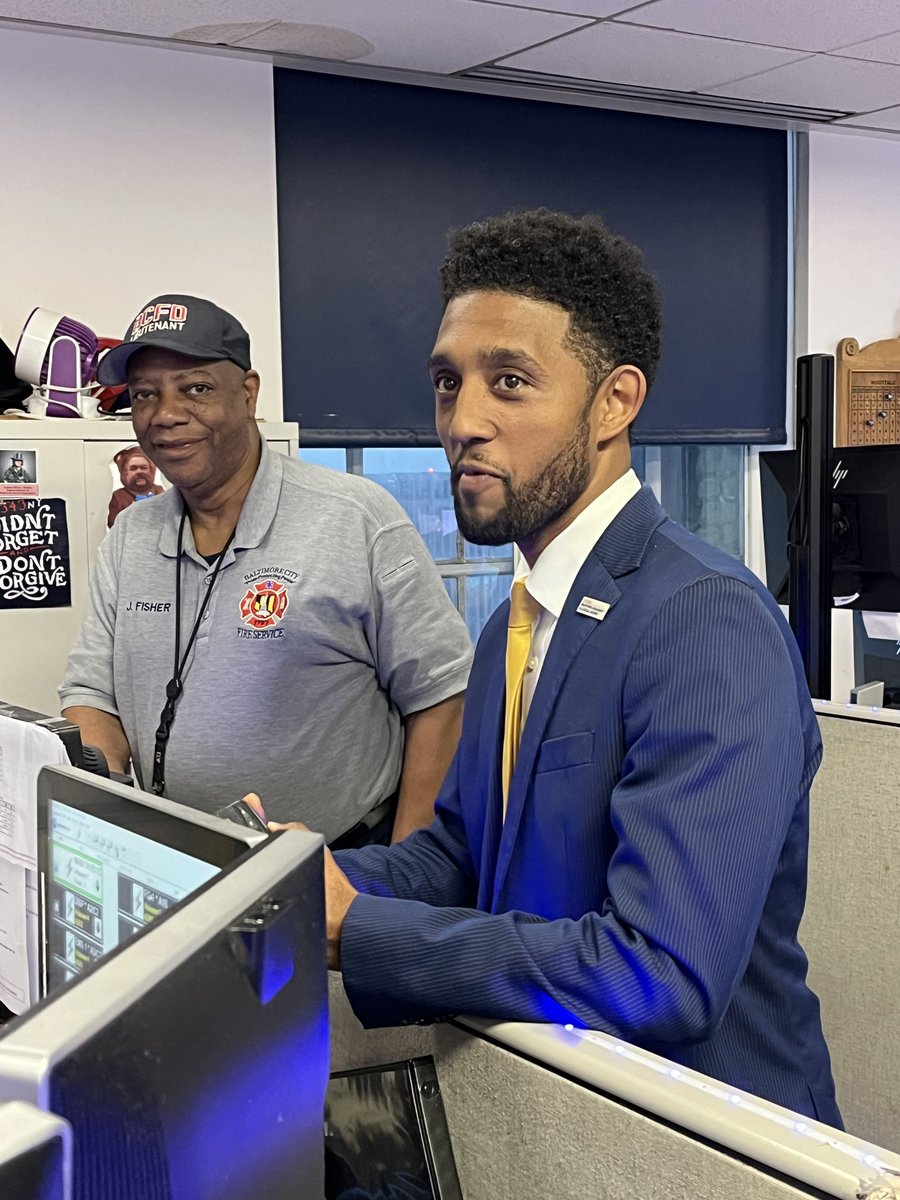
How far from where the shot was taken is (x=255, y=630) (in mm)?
1966

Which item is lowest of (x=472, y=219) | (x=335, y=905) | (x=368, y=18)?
(x=335, y=905)

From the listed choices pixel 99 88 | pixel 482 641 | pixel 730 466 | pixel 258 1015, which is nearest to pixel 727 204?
pixel 730 466

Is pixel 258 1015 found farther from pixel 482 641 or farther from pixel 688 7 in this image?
pixel 688 7

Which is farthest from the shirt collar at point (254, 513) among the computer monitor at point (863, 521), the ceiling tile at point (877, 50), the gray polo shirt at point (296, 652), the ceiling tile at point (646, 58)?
the ceiling tile at point (877, 50)

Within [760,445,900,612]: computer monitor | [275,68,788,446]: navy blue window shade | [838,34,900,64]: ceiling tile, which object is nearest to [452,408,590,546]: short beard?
[760,445,900,612]: computer monitor

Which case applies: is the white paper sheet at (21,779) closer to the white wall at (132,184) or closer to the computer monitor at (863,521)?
the computer monitor at (863,521)

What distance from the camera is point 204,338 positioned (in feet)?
6.69

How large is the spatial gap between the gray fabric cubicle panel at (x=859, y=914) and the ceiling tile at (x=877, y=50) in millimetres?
2510

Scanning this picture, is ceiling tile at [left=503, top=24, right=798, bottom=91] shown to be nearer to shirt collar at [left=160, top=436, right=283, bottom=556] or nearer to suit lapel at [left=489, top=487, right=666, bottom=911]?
shirt collar at [left=160, top=436, right=283, bottom=556]

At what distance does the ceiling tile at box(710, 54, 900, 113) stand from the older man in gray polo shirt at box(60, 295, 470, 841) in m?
2.81

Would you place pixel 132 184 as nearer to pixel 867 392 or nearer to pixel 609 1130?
pixel 867 392

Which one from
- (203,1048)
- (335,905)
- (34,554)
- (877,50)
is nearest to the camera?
(203,1048)

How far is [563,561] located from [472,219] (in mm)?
3368

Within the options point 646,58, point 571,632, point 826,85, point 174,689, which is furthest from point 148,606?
point 826,85
